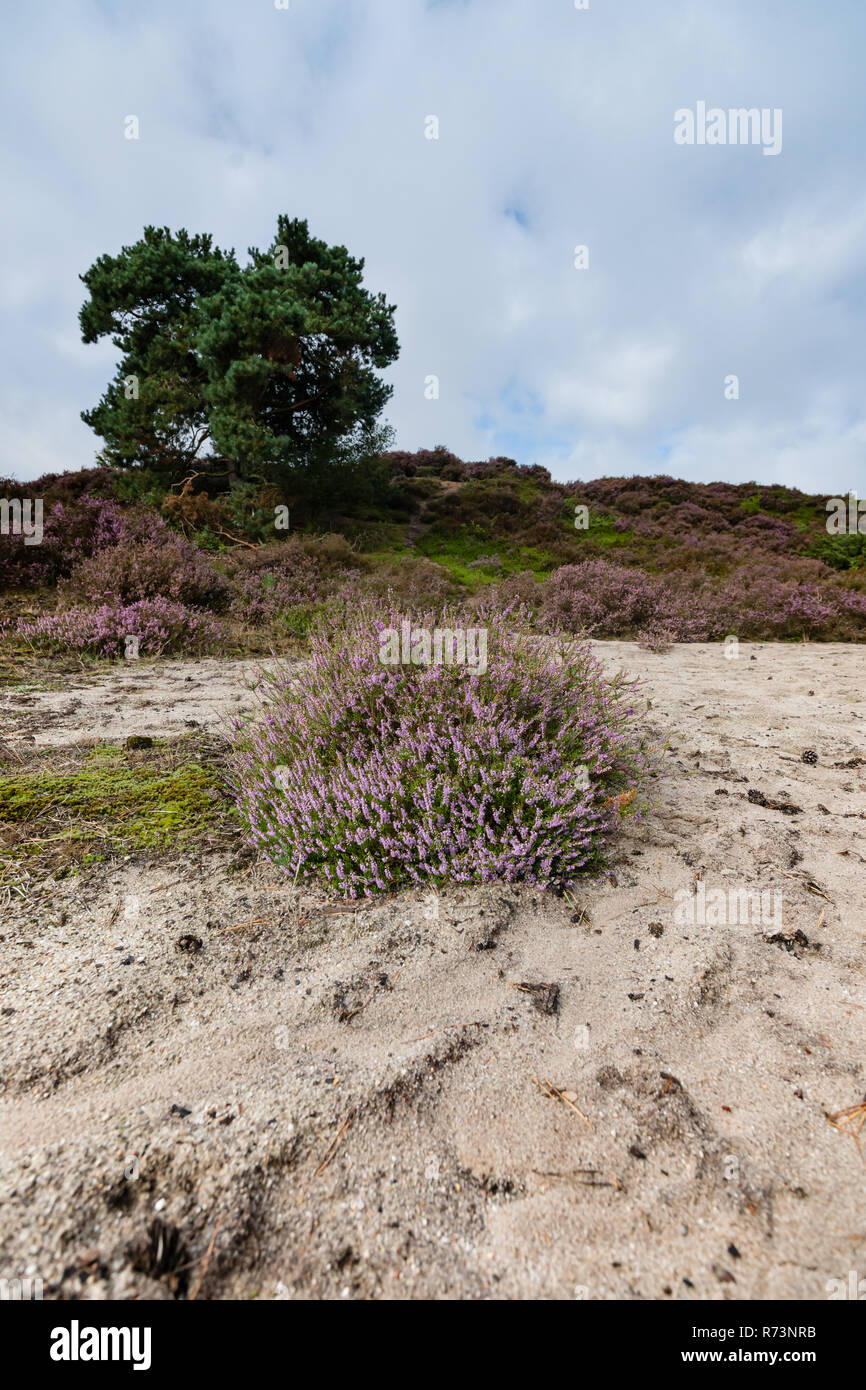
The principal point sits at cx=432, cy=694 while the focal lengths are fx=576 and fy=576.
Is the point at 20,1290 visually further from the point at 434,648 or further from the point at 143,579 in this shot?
the point at 143,579

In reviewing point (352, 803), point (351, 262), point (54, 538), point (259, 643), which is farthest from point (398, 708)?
point (351, 262)

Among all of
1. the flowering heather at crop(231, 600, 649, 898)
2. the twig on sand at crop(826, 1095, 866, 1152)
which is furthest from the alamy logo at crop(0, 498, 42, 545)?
the twig on sand at crop(826, 1095, 866, 1152)

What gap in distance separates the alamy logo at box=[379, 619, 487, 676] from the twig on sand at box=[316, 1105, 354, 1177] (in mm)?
2047

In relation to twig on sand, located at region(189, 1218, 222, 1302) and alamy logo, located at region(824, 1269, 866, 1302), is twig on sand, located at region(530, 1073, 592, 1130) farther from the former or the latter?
twig on sand, located at region(189, 1218, 222, 1302)

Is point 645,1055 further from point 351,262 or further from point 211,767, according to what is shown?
point 351,262

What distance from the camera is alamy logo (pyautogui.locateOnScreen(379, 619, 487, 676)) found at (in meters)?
3.22

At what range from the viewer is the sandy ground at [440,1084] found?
126 cm

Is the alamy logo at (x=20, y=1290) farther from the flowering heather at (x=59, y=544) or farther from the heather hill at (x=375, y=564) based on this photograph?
the flowering heather at (x=59, y=544)

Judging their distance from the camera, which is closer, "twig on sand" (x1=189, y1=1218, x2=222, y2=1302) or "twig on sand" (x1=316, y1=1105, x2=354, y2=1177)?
"twig on sand" (x1=189, y1=1218, x2=222, y2=1302)

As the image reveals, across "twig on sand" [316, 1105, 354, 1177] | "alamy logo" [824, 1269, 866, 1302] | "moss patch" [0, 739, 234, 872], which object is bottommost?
"alamy logo" [824, 1269, 866, 1302]

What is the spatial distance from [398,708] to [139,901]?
148 cm

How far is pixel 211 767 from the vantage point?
3666 millimetres
